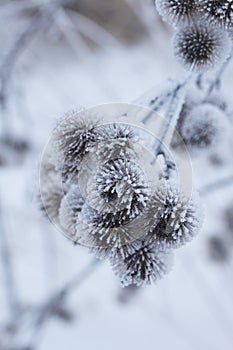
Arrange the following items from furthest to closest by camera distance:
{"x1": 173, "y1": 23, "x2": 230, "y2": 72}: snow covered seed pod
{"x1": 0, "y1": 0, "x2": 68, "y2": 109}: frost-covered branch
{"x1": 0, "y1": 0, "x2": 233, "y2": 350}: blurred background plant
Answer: {"x1": 0, "y1": 0, "x2": 233, "y2": 350}: blurred background plant, {"x1": 0, "y1": 0, "x2": 68, "y2": 109}: frost-covered branch, {"x1": 173, "y1": 23, "x2": 230, "y2": 72}: snow covered seed pod

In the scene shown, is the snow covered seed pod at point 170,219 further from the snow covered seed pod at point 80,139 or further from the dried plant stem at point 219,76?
the dried plant stem at point 219,76

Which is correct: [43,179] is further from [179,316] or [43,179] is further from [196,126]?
[179,316]

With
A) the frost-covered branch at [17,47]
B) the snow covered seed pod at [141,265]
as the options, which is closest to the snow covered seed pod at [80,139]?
the snow covered seed pod at [141,265]

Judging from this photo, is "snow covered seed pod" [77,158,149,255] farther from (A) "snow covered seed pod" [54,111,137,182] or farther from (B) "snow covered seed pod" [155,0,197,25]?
(B) "snow covered seed pod" [155,0,197,25]

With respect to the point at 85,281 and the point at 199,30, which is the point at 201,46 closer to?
the point at 199,30

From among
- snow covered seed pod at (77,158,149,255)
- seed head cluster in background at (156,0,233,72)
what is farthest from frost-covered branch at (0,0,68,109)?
snow covered seed pod at (77,158,149,255)

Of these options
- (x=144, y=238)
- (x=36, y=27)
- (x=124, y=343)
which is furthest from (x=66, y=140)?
(x=124, y=343)

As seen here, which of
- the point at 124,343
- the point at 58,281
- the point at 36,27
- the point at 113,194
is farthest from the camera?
the point at 58,281

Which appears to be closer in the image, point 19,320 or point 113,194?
point 113,194
